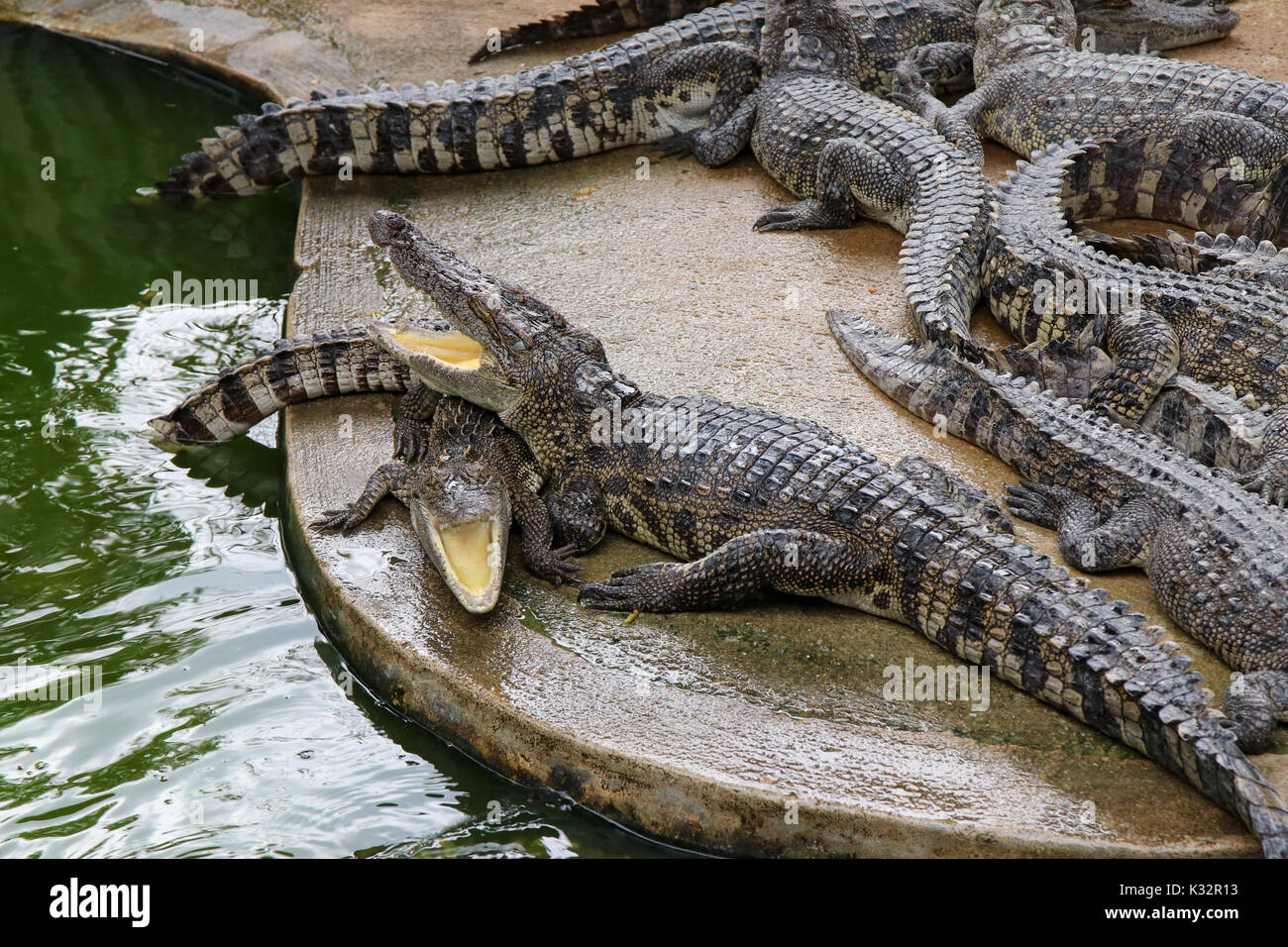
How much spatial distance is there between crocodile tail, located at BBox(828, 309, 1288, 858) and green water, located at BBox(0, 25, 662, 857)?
1344 mm

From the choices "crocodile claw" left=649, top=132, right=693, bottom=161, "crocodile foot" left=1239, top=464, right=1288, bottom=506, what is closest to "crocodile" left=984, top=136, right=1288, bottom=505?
"crocodile foot" left=1239, top=464, right=1288, bottom=506

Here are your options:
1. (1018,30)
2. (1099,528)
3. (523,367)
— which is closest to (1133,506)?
(1099,528)

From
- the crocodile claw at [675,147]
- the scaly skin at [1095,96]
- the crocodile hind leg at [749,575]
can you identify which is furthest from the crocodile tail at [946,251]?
the crocodile claw at [675,147]

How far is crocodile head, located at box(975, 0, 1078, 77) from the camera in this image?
761 cm

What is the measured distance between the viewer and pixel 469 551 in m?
4.21

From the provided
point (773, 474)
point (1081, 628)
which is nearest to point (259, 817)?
point (773, 474)

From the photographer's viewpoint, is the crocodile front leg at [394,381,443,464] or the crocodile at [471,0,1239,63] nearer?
the crocodile front leg at [394,381,443,464]

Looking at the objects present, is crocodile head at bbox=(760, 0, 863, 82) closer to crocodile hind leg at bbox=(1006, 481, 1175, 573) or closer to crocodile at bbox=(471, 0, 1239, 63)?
crocodile at bbox=(471, 0, 1239, 63)

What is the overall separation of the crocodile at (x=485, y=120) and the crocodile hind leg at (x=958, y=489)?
414cm

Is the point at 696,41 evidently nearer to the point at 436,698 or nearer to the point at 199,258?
the point at 199,258

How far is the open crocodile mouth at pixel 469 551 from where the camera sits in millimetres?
4086

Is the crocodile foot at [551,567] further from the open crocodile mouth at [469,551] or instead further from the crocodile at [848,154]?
the crocodile at [848,154]

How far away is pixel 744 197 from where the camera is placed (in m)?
7.24

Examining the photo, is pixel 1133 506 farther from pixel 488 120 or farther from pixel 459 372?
pixel 488 120
